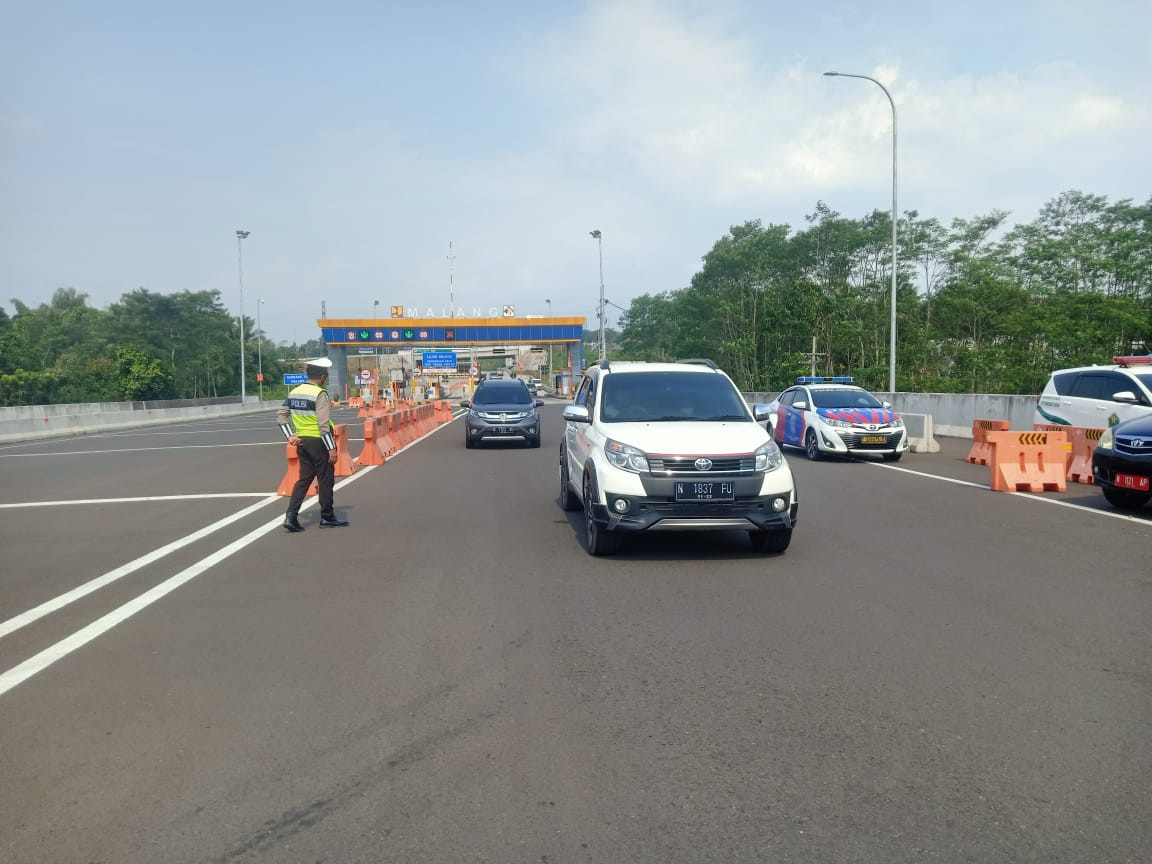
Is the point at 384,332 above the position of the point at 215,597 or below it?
above

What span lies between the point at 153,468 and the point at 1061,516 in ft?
53.9

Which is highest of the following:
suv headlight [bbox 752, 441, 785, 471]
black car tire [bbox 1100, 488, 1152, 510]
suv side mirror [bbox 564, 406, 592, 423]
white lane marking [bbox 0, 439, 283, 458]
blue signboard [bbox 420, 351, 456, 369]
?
blue signboard [bbox 420, 351, 456, 369]

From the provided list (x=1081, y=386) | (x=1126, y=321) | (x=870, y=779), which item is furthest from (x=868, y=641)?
(x=1126, y=321)

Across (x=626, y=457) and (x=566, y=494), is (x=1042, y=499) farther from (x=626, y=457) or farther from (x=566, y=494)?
(x=626, y=457)

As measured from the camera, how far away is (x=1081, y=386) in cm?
1573

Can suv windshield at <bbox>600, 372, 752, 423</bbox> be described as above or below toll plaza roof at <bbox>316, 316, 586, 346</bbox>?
below

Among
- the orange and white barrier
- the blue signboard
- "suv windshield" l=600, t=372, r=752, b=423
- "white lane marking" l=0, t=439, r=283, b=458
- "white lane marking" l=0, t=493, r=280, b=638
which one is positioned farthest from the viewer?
the blue signboard

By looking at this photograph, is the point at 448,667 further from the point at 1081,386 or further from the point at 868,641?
the point at 1081,386

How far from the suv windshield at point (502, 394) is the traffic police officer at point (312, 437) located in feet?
41.7

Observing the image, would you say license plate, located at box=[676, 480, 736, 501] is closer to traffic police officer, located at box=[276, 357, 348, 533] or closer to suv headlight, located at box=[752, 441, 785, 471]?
suv headlight, located at box=[752, 441, 785, 471]

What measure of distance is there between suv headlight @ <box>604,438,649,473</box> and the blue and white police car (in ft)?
28.8

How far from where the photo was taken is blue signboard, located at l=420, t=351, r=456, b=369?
2840 inches

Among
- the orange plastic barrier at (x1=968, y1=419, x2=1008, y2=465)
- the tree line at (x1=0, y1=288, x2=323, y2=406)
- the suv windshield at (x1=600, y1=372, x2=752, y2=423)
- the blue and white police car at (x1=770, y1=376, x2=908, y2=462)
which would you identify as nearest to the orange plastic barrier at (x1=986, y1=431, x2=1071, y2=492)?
the orange plastic barrier at (x1=968, y1=419, x2=1008, y2=465)

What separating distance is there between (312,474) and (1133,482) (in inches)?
368
